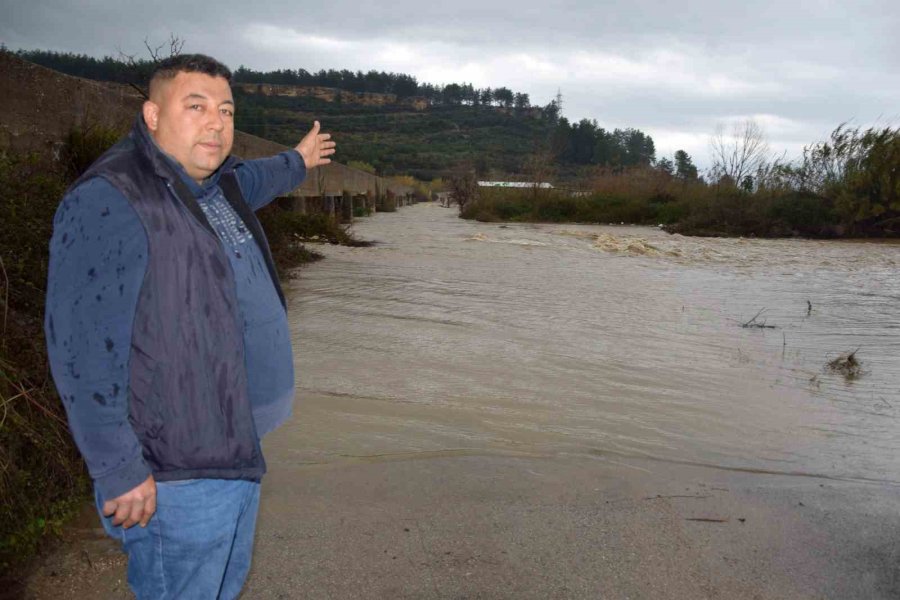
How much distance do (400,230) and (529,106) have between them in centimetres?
13028

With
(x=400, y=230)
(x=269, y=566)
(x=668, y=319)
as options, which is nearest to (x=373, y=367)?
(x=269, y=566)

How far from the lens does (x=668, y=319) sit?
28.3 feet

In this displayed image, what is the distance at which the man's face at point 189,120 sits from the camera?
1.81m

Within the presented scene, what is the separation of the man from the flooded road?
2.19 meters

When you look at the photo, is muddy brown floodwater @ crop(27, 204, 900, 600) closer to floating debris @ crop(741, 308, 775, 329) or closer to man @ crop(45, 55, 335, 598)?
floating debris @ crop(741, 308, 775, 329)

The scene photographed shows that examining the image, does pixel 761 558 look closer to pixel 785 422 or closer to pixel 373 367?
pixel 785 422

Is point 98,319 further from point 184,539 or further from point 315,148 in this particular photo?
point 315,148

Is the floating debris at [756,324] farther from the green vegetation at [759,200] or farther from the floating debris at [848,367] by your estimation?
the green vegetation at [759,200]

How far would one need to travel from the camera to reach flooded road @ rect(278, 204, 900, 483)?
4.38 metres

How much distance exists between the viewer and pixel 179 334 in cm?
165

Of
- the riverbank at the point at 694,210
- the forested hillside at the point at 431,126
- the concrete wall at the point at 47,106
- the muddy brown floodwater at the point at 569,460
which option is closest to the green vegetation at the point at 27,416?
the muddy brown floodwater at the point at 569,460

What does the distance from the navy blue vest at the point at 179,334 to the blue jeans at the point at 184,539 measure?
57mm

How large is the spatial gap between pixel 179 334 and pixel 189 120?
21.8 inches

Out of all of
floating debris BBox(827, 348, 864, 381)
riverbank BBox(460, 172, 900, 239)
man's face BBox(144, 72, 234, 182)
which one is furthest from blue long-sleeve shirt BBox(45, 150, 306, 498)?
riverbank BBox(460, 172, 900, 239)
